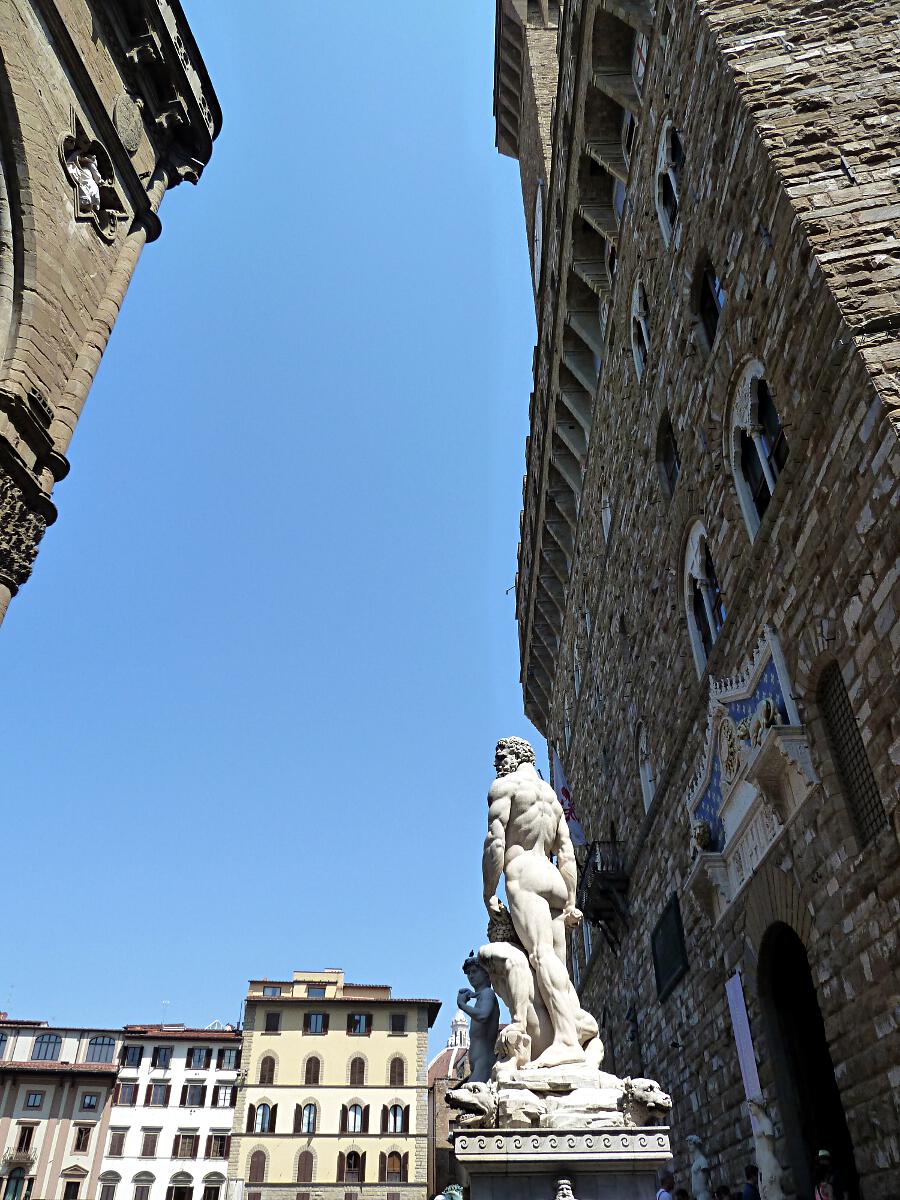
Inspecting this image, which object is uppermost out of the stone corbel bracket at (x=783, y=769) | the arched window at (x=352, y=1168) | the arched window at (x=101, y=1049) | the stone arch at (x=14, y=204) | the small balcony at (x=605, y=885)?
the arched window at (x=101, y=1049)

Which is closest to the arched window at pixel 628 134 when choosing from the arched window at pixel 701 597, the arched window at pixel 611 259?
the arched window at pixel 611 259

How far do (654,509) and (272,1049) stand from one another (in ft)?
118

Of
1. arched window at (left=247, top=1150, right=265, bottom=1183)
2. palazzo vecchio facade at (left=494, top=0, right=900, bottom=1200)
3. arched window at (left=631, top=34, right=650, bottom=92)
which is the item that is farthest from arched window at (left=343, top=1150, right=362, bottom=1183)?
arched window at (left=631, top=34, right=650, bottom=92)

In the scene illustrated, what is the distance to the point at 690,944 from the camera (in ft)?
33.5

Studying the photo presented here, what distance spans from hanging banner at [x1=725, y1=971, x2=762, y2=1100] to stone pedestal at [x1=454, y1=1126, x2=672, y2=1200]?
390cm

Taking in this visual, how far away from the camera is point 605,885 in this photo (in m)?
14.1

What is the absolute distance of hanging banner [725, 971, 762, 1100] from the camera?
784 cm

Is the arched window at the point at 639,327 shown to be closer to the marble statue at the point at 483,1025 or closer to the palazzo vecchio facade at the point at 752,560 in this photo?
the palazzo vecchio facade at the point at 752,560

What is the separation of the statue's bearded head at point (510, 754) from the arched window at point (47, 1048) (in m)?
44.1

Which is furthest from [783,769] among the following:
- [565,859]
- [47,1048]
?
[47,1048]

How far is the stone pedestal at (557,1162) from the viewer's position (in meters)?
4.40

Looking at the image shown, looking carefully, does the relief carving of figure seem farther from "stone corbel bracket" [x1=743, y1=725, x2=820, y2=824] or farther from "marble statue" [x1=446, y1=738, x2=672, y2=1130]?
"marble statue" [x1=446, y1=738, x2=672, y2=1130]

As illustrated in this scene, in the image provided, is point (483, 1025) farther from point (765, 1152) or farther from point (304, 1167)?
point (304, 1167)

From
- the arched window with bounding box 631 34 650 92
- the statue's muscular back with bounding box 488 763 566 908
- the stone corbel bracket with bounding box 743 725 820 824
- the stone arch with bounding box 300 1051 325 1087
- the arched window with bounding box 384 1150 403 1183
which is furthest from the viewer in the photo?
the stone arch with bounding box 300 1051 325 1087
